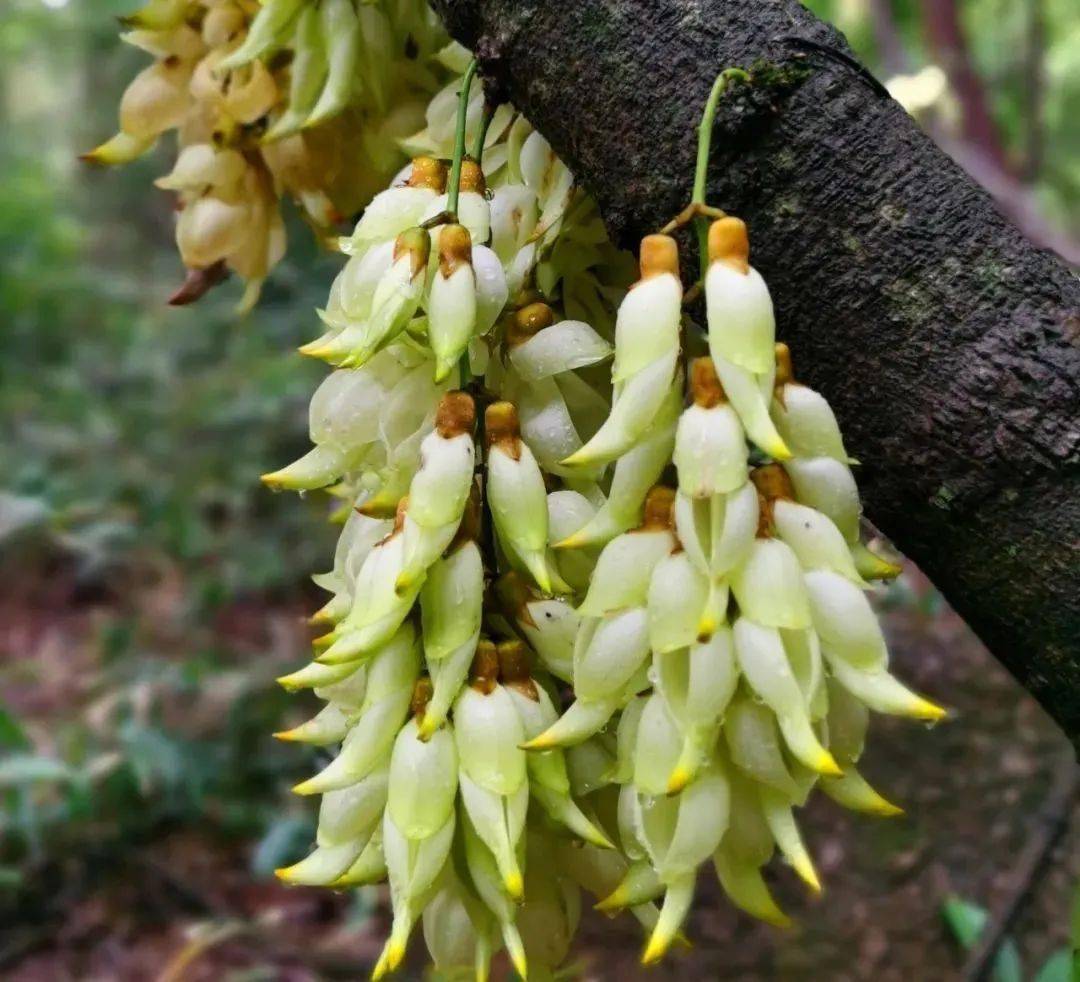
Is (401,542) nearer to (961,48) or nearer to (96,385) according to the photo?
(96,385)

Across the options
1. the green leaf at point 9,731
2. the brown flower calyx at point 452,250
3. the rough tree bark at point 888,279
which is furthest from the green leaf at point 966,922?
the green leaf at point 9,731

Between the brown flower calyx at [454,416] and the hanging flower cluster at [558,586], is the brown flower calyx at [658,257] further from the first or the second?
the brown flower calyx at [454,416]

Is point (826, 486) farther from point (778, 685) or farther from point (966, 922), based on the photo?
point (966, 922)

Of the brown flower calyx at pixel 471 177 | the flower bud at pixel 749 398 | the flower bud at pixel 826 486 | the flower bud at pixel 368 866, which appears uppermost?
the flower bud at pixel 749 398

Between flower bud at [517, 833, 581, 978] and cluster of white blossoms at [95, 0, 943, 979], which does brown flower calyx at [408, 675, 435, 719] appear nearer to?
cluster of white blossoms at [95, 0, 943, 979]

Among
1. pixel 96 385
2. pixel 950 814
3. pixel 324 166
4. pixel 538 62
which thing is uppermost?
pixel 538 62

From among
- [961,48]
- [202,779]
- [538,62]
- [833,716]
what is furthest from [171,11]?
[961,48]

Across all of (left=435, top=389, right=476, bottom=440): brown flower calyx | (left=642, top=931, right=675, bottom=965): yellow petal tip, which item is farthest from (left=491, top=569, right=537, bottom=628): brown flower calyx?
(left=642, top=931, right=675, bottom=965): yellow petal tip
